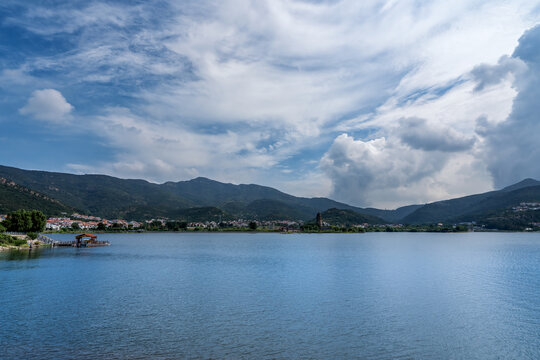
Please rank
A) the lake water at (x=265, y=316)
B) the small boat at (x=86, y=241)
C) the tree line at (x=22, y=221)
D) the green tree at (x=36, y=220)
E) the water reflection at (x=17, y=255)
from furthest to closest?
the small boat at (x=86, y=241), the green tree at (x=36, y=220), the tree line at (x=22, y=221), the water reflection at (x=17, y=255), the lake water at (x=265, y=316)

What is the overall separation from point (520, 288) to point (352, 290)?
768 inches

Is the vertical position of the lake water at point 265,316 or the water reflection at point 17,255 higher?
the water reflection at point 17,255

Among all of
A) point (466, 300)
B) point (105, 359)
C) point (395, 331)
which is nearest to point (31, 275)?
point (105, 359)

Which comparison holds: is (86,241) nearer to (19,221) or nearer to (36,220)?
(36,220)

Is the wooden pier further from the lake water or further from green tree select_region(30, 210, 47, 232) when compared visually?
the lake water

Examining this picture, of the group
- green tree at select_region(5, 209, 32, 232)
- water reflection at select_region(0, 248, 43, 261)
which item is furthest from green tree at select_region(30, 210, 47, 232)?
water reflection at select_region(0, 248, 43, 261)

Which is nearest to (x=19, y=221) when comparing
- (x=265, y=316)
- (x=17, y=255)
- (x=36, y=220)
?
(x=36, y=220)

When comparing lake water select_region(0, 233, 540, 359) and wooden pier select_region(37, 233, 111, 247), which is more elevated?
wooden pier select_region(37, 233, 111, 247)

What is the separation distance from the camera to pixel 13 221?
9281cm

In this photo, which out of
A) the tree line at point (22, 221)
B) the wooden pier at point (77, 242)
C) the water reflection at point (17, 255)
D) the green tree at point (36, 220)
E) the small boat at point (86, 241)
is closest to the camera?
the water reflection at point (17, 255)

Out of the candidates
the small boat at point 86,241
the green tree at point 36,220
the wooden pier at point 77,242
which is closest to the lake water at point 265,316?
the wooden pier at point 77,242

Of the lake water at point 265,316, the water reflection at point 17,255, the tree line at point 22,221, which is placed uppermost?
the tree line at point 22,221

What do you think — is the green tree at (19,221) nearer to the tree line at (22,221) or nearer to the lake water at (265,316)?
the tree line at (22,221)

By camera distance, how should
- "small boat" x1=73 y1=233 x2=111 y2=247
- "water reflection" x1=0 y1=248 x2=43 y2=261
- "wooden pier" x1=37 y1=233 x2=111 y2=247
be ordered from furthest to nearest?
"small boat" x1=73 y1=233 x2=111 y2=247, "wooden pier" x1=37 y1=233 x2=111 y2=247, "water reflection" x1=0 y1=248 x2=43 y2=261
